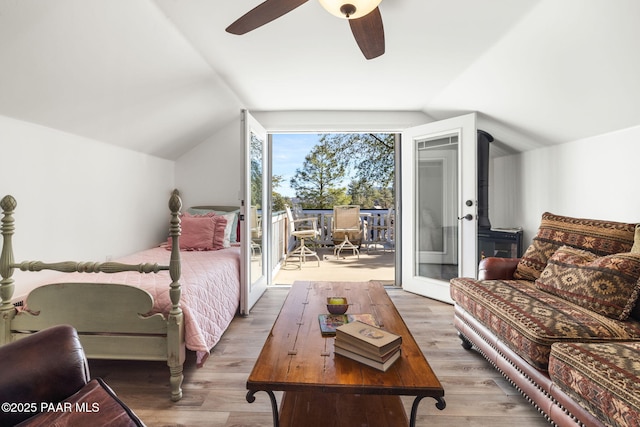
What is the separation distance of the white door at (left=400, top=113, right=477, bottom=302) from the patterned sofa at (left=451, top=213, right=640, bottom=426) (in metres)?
0.87

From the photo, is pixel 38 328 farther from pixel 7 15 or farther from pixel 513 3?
pixel 513 3

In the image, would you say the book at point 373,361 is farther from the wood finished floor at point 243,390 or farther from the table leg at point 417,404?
the wood finished floor at point 243,390

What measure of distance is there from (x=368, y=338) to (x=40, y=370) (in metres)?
1.07

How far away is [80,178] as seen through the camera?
275 centimetres

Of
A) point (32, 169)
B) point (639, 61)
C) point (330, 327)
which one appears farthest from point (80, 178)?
point (639, 61)

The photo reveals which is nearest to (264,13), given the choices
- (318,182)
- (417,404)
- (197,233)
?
(417,404)

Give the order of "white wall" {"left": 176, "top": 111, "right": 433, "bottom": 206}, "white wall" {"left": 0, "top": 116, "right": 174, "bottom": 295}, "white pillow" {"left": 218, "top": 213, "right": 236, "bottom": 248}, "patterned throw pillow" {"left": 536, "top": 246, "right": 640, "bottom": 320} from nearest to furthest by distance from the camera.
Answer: "patterned throw pillow" {"left": 536, "top": 246, "right": 640, "bottom": 320} → "white wall" {"left": 0, "top": 116, "right": 174, "bottom": 295} → "white pillow" {"left": 218, "top": 213, "right": 236, "bottom": 248} → "white wall" {"left": 176, "top": 111, "right": 433, "bottom": 206}

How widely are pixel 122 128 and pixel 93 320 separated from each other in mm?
1815

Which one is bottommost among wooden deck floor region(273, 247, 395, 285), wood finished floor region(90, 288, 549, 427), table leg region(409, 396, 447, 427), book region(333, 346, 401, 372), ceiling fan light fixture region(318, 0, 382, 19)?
wood finished floor region(90, 288, 549, 427)

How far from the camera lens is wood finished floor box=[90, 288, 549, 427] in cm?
169

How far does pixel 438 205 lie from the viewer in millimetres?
3809

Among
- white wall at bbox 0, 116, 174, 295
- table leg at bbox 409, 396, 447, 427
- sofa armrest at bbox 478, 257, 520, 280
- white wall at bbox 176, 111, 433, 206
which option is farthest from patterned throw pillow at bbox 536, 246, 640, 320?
white wall at bbox 0, 116, 174, 295

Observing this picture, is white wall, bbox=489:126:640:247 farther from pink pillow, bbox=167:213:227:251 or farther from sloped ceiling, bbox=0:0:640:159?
pink pillow, bbox=167:213:227:251

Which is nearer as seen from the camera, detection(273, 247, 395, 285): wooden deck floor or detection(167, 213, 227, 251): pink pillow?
detection(167, 213, 227, 251): pink pillow
